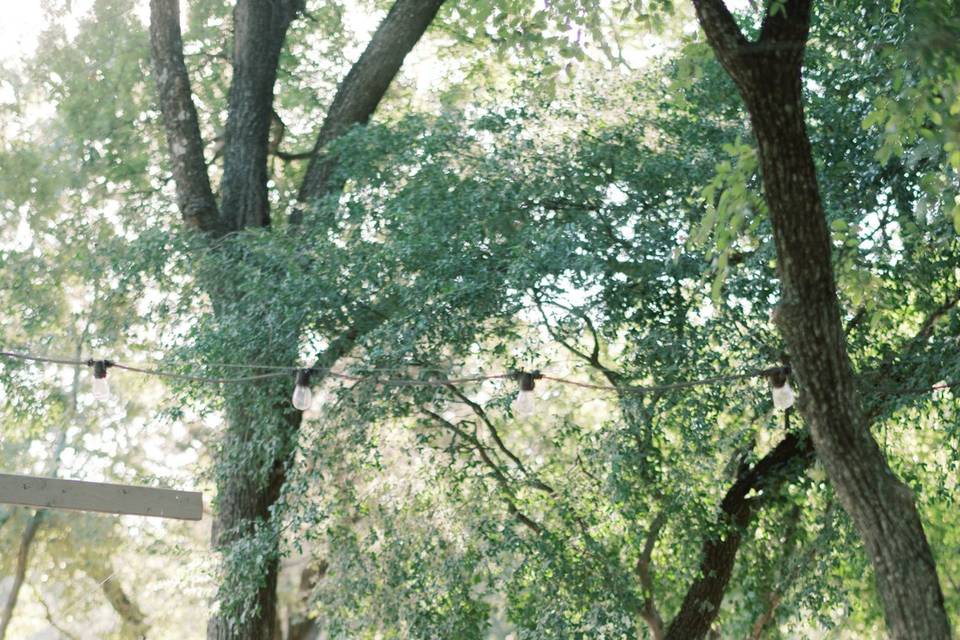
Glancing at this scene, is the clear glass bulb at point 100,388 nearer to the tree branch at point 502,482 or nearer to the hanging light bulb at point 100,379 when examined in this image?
the hanging light bulb at point 100,379

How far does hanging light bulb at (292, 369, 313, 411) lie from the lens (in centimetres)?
537

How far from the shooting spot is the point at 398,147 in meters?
7.53

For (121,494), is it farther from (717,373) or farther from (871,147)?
(871,147)

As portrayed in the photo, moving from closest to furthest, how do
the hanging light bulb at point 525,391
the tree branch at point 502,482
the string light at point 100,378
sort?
the hanging light bulb at point 525,391
the string light at point 100,378
the tree branch at point 502,482

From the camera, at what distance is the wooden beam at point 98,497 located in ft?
19.5

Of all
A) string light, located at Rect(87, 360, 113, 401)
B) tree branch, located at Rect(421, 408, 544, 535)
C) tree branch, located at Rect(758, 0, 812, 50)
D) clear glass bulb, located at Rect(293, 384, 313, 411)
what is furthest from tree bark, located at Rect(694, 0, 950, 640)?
string light, located at Rect(87, 360, 113, 401)

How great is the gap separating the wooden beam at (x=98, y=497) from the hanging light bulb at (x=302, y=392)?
1.15 meters

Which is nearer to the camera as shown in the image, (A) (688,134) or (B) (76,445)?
(A) (688,134)

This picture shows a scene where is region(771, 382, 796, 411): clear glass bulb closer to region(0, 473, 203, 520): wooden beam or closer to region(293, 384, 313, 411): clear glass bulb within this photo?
region(293, 384, 313, 411): clear glass bulb

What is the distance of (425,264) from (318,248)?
639 mm

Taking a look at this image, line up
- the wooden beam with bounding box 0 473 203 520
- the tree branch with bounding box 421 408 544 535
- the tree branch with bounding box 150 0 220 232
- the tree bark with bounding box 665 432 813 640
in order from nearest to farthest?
the wooden beam with bounding box 0 473 203 520 → the tree branch with bounding box 421 408 544 535 → the tree bark with bounding box 665 432 813 640 → the tree branch with bounding box 150 0 220 232

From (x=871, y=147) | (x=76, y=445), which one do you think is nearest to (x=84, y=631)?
(x=76, y=445)

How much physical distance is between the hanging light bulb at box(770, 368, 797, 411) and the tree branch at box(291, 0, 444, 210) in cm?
433

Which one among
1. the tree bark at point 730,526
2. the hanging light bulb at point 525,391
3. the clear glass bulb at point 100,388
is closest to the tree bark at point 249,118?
the clear glass bulb at point 100,388
